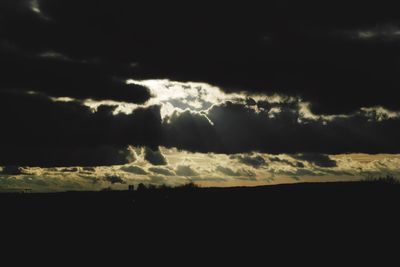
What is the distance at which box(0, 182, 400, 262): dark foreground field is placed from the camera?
68.3 meters

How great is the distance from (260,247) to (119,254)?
52.6ft

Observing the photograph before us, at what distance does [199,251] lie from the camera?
6650 cm

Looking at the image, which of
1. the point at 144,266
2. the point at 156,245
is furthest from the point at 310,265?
the point at 156,245

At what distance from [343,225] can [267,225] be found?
36.0 feet

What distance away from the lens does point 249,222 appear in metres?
83.7

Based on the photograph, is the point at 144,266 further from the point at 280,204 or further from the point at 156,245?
the point at 280,204

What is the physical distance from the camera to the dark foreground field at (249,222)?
2689 inches

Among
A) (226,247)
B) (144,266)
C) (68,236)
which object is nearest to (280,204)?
(226,247)

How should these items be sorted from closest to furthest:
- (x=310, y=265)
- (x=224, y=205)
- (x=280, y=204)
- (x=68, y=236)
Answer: (x=310, y=265) < (x=68, y=236) < (x=280, y=204) < (x=224, y=205)

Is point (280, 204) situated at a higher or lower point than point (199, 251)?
higher

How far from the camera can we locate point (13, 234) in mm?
89438

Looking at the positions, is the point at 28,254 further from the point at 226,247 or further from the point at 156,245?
the point at 226,247

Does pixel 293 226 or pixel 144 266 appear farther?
pixel 293 226

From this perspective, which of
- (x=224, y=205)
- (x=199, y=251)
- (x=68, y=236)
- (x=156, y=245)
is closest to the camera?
(x=199, y=251)
